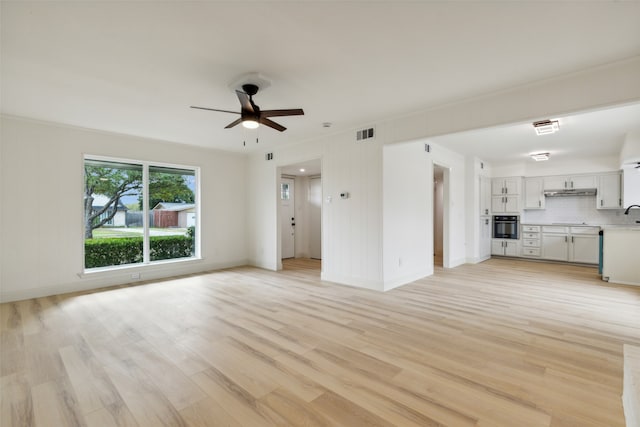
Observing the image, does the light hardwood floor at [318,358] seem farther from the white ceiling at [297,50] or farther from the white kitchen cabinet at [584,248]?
the white kitchen cabinet at [584,248]

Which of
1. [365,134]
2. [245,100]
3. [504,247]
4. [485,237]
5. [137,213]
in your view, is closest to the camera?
[245,100]

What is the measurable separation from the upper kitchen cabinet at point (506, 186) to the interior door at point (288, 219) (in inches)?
230

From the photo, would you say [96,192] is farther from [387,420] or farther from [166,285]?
[387,420]

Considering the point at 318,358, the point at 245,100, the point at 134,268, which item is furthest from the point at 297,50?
the point at 134,268

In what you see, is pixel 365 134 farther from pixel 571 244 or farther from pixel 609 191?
pixel 609 191

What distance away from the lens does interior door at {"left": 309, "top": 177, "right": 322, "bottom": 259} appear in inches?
329

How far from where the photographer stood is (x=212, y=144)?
20.2 feet

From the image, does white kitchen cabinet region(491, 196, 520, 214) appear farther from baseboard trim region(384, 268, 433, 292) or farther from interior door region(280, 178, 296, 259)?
interior door region(280, 178, 296, 259)

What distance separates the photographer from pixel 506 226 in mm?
8328

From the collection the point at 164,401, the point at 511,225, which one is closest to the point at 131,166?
the point at 164,401

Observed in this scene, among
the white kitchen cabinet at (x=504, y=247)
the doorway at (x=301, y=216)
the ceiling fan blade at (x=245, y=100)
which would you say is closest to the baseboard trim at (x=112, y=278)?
the doorway at (x=301, y=216)

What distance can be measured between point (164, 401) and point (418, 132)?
4130 mm

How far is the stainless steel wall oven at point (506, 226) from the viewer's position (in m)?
8.16

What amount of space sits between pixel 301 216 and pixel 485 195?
17.0ft
